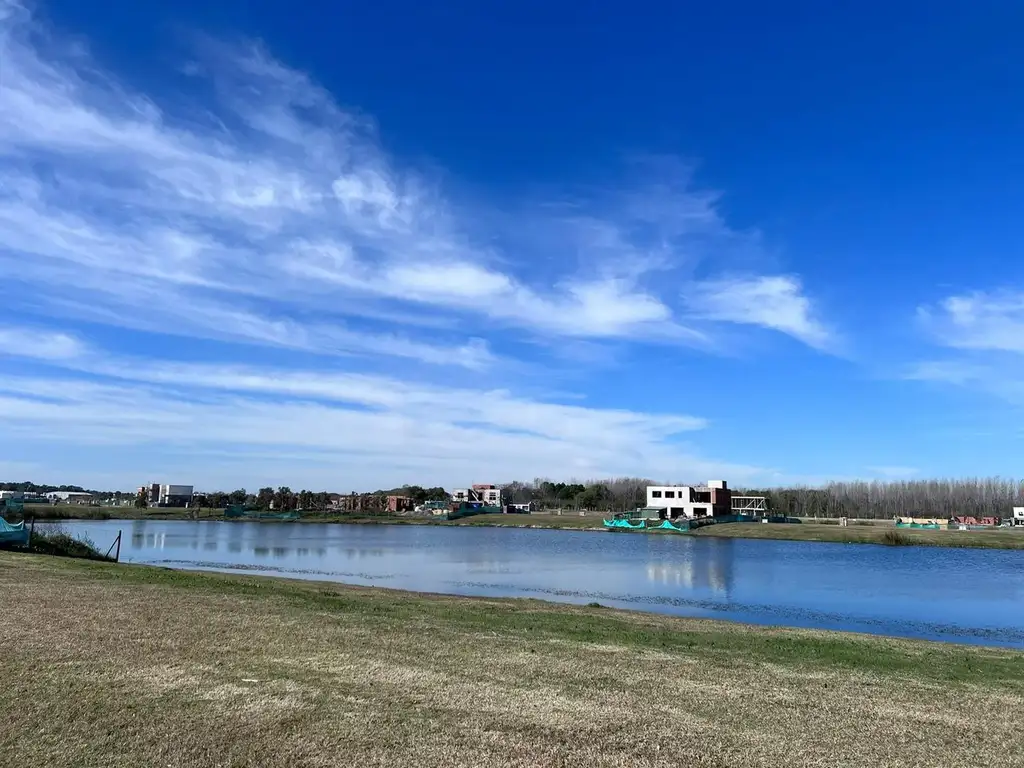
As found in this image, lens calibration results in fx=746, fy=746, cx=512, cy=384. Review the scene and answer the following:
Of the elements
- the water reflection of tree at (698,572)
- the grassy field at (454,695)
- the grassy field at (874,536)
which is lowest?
the water reflection of tree at (698,572)

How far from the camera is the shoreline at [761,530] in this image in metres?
84.2

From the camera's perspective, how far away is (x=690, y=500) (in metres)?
144

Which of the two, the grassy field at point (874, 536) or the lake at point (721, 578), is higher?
the grassy field at point (874, 536)

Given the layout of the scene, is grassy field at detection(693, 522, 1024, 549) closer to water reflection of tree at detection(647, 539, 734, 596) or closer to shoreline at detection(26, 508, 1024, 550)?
shoreline at detection(26, 508, 1024, 550)

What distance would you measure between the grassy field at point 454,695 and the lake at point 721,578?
12.6 meters

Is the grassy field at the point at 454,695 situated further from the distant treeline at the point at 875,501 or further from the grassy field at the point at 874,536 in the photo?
the distant treeline at the point at 875,501

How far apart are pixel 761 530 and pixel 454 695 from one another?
337 feet

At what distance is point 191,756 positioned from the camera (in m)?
6.41

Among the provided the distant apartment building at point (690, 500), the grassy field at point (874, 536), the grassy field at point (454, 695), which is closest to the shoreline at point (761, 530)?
the grassy field at point (874, 536)

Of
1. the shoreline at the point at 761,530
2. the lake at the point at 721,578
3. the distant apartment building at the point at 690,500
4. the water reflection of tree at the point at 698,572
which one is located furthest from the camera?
the distant apartment building at the point at 690,500

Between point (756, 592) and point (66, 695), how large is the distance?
31.4 m

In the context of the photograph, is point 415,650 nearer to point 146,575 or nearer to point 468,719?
point 468,719

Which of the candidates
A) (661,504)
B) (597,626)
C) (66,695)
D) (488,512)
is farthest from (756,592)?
(488,512)

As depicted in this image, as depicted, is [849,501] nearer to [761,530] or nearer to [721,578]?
[761,530]
